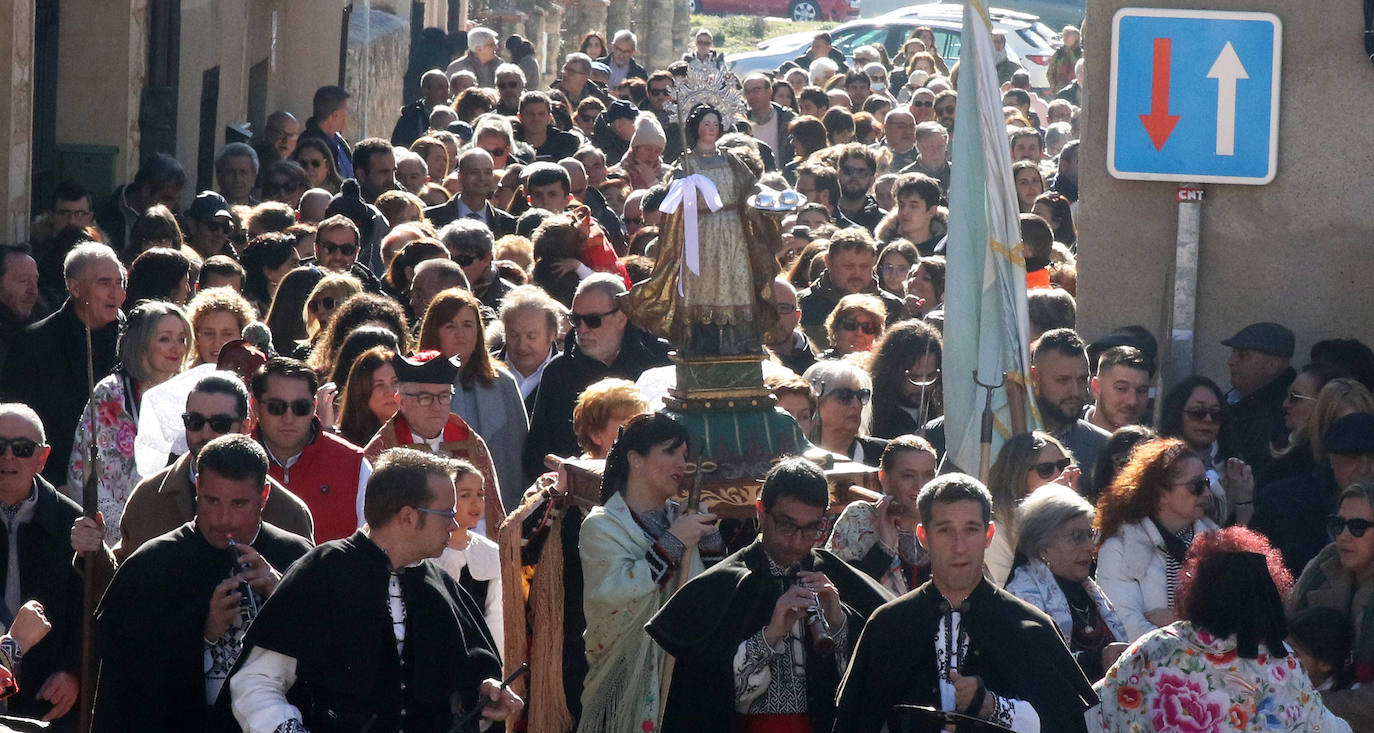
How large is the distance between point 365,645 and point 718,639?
0.90 metres

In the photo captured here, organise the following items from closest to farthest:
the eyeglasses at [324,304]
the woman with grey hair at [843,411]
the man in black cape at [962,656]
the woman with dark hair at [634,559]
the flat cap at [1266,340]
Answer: the man in black cape at [962,656], the woman with dark hair at [634,559], the woman with grey hair at [843,411], the flat cap at [1266,340], the eyeglasses at [324,304]

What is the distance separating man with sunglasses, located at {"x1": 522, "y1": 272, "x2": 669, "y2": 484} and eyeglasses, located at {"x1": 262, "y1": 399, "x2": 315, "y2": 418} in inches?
47.6

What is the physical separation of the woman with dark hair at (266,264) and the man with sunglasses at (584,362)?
7.11 ft

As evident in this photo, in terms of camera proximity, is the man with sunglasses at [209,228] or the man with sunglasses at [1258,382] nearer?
the man with sunglasses at [1258,382]

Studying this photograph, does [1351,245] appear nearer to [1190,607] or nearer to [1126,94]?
[1126,94]

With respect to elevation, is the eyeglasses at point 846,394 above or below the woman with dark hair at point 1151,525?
above

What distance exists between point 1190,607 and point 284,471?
2.96 meters

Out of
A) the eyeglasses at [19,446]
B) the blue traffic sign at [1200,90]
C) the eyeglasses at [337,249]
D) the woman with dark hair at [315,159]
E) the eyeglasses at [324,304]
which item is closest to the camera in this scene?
the eyeglasses at [19,446]

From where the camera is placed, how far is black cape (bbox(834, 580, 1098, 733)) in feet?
16.6

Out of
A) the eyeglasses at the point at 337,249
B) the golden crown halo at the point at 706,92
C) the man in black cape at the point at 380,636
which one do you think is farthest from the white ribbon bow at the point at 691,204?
the eyeglasses at the point at 337,249

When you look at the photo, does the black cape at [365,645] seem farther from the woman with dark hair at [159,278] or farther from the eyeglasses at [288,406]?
the woman with dark hair at [159,278]

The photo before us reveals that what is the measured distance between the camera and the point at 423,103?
18.0 metres

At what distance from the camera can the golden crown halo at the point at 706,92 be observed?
5.80m

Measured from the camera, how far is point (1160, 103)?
29.5ft
